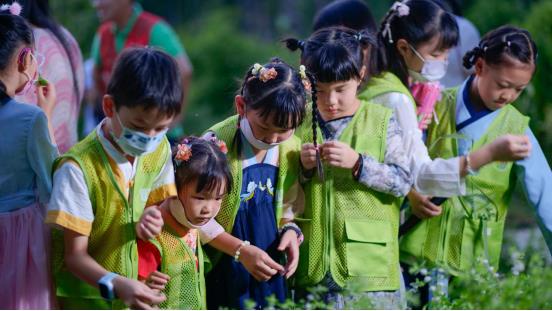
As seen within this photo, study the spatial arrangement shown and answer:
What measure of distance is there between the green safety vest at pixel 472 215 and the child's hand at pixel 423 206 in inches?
2.3

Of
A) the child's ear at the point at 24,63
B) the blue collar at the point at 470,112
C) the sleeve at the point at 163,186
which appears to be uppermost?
the child's ear at the point at 24,63

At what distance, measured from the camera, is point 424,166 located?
4.29 m

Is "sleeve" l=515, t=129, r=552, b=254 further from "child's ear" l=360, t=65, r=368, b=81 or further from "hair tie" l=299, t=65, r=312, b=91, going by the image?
"hair tie" l=299, t=65, r=312, b=91

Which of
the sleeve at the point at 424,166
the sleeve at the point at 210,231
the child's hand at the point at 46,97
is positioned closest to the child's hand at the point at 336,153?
the sleeve at the point at 424,166

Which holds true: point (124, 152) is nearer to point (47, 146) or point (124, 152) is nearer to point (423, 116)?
point (47, 146)

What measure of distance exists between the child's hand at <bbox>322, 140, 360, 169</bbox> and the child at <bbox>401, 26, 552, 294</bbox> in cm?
68

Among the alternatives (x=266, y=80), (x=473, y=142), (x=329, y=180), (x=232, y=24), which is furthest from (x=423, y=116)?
(x=232, y=24)

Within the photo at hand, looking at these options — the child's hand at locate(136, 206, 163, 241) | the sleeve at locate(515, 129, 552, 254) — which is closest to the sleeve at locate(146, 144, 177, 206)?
the child's hand at locate(136, 206, 163, 241)

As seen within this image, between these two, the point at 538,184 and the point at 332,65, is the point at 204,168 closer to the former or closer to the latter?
the point at 332,65

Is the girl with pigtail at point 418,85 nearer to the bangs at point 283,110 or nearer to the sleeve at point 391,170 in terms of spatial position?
the sleeve at point 391,170

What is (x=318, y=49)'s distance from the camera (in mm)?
4172

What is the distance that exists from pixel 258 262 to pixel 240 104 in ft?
1.92

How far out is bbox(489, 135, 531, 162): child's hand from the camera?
4121 millimetres

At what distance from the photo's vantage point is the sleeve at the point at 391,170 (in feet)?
13.5
